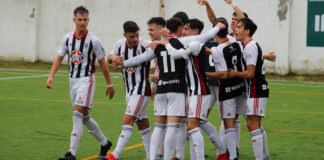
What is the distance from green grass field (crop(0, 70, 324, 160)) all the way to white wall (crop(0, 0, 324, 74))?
3.46 m

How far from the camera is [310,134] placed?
32.2ft

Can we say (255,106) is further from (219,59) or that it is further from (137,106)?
(137,106)

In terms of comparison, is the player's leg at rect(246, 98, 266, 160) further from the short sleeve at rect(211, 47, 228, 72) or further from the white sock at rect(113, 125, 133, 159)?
the white sock at rect(113, 125, 133, 159)

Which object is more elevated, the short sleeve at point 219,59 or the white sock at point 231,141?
the short sleeve at point 219,59

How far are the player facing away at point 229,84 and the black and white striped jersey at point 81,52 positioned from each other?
1741mm

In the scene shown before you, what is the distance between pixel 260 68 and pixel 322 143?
2.62 meters

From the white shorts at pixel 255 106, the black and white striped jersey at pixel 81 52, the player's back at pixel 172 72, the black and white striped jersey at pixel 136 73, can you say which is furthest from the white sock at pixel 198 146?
the black and white striped jersey at pixel 81 52

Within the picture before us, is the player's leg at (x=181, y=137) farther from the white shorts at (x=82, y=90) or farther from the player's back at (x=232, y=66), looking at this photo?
the white shorts at (x=82, y=90)

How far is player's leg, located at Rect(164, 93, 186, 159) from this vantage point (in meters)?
6.75

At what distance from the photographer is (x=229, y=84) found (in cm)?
728

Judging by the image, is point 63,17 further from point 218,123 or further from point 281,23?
point 218,123

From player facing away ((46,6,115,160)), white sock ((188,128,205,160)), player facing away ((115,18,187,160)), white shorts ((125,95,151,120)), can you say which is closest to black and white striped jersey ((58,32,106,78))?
player facing away ((46,6,115,160))

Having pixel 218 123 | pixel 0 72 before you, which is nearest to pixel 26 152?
pixel 218 123

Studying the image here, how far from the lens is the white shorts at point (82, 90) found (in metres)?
7.61
